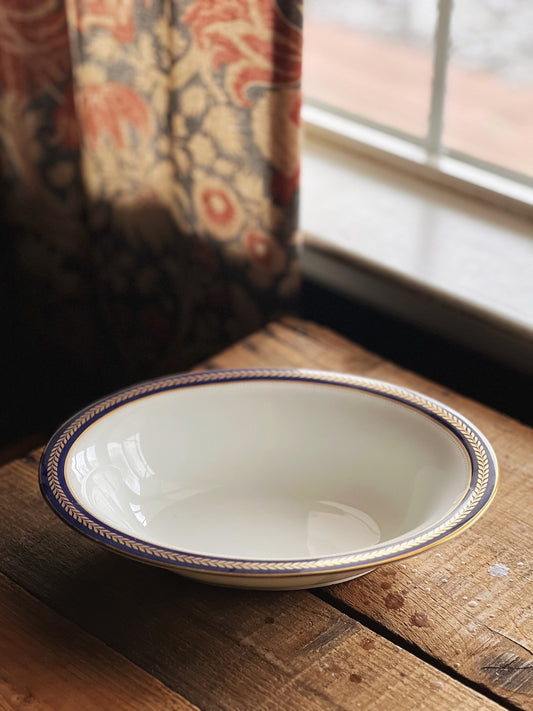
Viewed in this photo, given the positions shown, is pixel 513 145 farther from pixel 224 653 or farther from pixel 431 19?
pixel 224 653

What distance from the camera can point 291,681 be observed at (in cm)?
69

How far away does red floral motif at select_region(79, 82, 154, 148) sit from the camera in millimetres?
1246

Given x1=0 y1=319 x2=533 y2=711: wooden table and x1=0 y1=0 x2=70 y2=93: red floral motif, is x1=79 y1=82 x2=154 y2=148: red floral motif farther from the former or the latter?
x1=0 y1=319 x2=533 y2=711: wooden table

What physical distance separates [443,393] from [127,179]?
21.4 inches

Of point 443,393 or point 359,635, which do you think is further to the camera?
point 443,393

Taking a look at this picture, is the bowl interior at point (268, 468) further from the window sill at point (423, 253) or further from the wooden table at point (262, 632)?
the window sill at point (423, 253)

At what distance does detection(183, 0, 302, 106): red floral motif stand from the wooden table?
0.54 meters

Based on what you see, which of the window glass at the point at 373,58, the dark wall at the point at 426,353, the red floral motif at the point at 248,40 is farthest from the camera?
the window glass at the point at 373,58

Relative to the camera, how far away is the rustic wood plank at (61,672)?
681mm

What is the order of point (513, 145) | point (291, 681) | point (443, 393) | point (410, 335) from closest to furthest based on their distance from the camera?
point (291, 681) < point (443, 393) < point (410, 335) < point (513, 145)

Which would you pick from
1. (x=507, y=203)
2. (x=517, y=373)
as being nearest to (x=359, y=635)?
(x=517, y=373)

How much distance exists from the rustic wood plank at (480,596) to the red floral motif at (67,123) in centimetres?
74

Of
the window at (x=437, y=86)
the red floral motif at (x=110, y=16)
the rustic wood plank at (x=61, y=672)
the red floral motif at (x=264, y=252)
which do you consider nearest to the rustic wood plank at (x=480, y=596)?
the rustic wood plank at (x=61, y=672)

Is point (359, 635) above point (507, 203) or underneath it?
underneath
